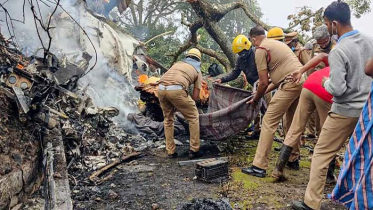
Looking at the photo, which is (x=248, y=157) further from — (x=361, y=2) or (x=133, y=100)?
(x=361, y=2)

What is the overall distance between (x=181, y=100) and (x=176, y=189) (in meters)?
1.60

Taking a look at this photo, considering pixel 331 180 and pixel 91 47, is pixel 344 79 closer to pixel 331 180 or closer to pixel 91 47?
pixel 331 180

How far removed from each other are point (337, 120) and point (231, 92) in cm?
258

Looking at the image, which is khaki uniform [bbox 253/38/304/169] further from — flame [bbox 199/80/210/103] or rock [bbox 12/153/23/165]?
rock [bbox 12/153/23/165]

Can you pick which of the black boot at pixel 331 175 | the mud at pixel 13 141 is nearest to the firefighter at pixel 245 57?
the black boot at pixel 331 175

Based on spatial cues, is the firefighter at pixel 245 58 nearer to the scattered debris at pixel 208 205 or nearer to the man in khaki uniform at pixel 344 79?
the man in khaki uniform at pixel 344 79

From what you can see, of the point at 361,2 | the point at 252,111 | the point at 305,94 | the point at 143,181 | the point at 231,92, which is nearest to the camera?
the point at 305,94

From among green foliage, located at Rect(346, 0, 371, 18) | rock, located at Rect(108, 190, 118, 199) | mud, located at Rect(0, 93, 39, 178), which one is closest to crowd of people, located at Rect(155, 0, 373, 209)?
rock, located at Rect(108, 190, 118, 199)

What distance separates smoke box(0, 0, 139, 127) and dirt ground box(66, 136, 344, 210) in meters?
2.85

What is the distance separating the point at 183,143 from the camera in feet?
20.3

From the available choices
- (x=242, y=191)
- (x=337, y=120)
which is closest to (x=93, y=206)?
(x=242, y=191)

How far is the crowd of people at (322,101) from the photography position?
229 centimetres

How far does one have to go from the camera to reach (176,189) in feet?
12.5

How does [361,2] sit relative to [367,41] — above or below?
above
